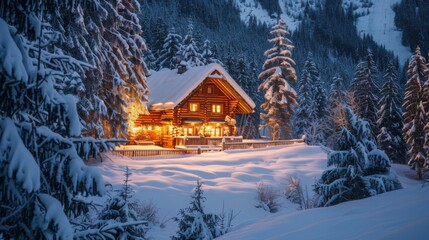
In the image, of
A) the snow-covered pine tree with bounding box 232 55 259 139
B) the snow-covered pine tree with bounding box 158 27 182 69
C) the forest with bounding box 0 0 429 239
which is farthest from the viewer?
the snow-covered pine tree with bounding box 158 27 182 69

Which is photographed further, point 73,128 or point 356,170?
point 356,170

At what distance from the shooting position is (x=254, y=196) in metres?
19.9

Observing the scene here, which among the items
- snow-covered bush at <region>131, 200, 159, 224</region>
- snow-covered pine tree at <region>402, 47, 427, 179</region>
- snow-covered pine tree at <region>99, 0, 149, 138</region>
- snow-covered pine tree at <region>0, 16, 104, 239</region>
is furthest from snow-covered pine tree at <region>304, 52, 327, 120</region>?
snow-covered pine tree at <region>0, 16, 104, 239</region>

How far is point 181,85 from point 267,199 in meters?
18.9

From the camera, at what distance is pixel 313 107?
182 feet

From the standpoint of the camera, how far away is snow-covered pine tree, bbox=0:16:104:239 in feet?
13.5

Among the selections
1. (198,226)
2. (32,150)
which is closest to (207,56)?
(198,226)

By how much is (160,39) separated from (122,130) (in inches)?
1711

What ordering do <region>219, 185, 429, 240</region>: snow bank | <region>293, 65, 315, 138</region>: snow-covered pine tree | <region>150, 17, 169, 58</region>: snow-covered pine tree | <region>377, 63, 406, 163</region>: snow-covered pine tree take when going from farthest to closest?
1. <region>150, 17, 169, 58</region>: snow-covered pine tree
2. <region>293, 65, 315, 138</region>: snow-covered pine tree
3. <region>377, 63, 406, 163</region>: snow-covered pine tree
4. <region>219, 185, 429, 240</region>: snow bank

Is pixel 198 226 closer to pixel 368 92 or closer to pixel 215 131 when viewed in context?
pixel 215 131

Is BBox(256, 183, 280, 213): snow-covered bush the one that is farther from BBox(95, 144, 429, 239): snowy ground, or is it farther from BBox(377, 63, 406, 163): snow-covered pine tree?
BBox(377, 63, 406, 163): snow-covered pine tree

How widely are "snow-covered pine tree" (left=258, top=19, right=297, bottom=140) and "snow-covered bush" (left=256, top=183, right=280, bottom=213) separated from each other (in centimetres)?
2106

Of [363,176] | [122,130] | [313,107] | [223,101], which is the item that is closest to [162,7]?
[313,107]

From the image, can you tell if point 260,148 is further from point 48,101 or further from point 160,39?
point 160,39
